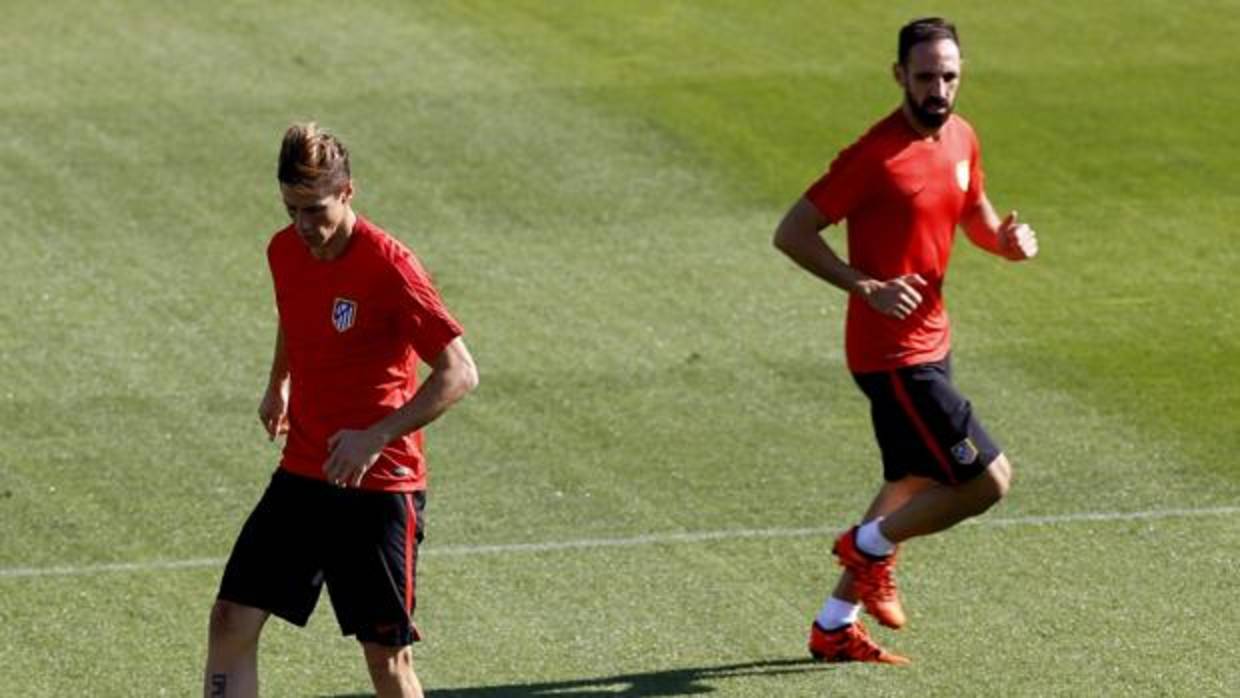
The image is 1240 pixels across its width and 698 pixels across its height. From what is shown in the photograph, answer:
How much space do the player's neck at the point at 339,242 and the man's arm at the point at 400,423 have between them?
46cm

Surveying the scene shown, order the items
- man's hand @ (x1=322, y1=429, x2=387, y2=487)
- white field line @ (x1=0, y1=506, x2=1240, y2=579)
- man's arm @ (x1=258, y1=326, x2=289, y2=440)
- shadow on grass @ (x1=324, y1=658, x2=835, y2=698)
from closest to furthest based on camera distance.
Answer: man's hand @ (x1=322, y1=429, x2=387, y2=487), man's arm @ (x1=258, y1=326, x2=289, y2=440), shadow on grass @ (x1=324, y1=658, x2=835, y2=698), white field line @ (x1=0, y1=506, x2=1240, y2=579)

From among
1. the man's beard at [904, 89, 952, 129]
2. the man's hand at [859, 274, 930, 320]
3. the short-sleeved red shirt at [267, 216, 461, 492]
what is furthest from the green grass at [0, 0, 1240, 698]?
the man's beard at [904, 89, 952, 129]

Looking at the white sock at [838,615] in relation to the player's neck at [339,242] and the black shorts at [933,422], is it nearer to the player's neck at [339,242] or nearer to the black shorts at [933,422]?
the black shorts at [933,422]

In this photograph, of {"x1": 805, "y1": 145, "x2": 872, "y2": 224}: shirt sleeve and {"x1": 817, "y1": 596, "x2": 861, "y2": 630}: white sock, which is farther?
{"x1": 817, "y1": 596, "x2": 861, "y2": 630}: white sock

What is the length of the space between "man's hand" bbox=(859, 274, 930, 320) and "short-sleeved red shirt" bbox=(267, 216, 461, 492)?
196 centimetres

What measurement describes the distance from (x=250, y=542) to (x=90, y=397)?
5395 millimetres

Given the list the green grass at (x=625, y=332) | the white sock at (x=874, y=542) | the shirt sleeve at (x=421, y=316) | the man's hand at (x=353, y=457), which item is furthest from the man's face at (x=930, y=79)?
the man's hand at (x=353, y=457)

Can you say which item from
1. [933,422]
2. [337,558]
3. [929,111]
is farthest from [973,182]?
[337,558]

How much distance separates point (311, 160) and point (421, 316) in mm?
581

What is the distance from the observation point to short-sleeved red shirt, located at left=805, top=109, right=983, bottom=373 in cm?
1053

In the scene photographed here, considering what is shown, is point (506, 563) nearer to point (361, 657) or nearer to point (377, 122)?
point (361, 657)

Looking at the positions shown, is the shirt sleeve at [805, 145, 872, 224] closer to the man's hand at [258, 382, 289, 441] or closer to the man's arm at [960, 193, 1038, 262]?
the man's arm at [960, 193, 1038, 262]

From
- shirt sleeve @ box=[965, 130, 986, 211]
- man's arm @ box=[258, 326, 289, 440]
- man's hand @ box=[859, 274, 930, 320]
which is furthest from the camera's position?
shirt sleeve @ box=[965, 130, 986, 211]

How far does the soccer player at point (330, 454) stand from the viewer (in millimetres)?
8789
